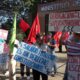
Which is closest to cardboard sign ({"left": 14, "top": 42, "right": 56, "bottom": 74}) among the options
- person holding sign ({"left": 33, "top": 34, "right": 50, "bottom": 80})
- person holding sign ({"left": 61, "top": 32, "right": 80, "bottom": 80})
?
person holding sign ({"left": 33, "top": 34, "right": 50, "bottom": 80})

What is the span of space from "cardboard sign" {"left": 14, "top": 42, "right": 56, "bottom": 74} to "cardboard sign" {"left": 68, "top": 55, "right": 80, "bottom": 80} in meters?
2.69

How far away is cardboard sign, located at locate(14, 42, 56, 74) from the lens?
11623 mm

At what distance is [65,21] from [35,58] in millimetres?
3401

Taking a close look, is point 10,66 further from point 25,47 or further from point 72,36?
point 72,36

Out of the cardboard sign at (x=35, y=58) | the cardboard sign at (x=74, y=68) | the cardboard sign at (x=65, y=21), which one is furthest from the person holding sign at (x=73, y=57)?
the cardboard sign at (x=35, y=58)

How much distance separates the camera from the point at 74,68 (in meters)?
8.87

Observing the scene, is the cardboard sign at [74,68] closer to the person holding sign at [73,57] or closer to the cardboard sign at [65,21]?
the person holding sign at [73,57]

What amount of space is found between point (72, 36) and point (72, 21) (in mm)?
464

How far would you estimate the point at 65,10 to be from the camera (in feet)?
26.0

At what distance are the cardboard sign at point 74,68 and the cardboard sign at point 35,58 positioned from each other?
2.69 m

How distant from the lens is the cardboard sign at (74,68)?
29.0ft

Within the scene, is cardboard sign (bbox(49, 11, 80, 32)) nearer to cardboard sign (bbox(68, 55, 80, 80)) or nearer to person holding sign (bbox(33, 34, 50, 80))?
cardboard sign (bbox(68, 55, 80, 80))

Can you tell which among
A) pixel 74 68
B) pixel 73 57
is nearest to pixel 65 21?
pixel 73 57

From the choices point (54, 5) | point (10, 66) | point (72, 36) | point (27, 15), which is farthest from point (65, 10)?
point (27, 15)
